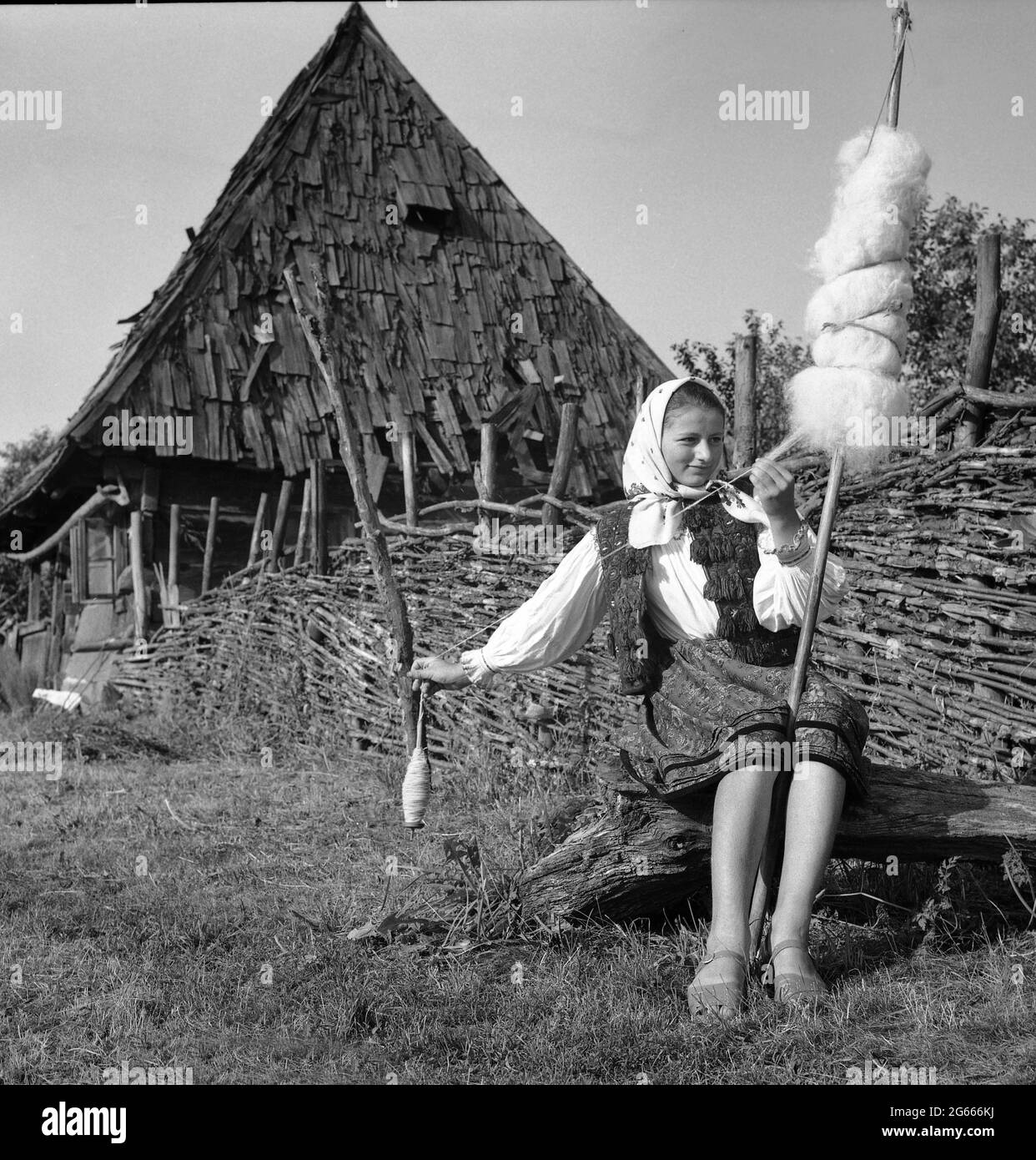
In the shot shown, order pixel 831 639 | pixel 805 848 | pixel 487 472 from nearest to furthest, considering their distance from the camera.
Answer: pixel 805 848 → pixel 831 639 → pixel 487 472

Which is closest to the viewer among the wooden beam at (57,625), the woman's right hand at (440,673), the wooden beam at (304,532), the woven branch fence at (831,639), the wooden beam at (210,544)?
the woman's right hand at (440,673)

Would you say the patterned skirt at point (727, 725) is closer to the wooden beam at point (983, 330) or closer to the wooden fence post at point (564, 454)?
the wooden beam at point (983, 330)

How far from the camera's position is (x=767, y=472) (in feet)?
9.20

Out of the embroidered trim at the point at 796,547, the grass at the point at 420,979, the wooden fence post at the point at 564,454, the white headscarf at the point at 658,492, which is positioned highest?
the wooden fence post at the point at 564,454

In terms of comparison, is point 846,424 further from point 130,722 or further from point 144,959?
point 130,722

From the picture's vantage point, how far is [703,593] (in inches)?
122

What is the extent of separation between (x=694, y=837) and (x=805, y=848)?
16.6 inches

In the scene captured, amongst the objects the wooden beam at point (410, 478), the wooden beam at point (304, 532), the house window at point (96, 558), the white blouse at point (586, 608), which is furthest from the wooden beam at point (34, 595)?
the white blouse at point (586, 608)

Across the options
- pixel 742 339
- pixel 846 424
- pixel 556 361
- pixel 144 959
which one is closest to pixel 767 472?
pixel 846 424

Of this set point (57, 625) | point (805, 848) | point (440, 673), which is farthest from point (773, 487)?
point (57, 625)

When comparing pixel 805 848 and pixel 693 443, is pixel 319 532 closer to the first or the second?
pixel 693 443

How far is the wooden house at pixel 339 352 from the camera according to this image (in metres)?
9.95

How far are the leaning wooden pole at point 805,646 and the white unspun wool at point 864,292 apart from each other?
97 mm

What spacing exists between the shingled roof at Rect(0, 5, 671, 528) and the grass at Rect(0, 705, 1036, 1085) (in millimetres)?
5882
